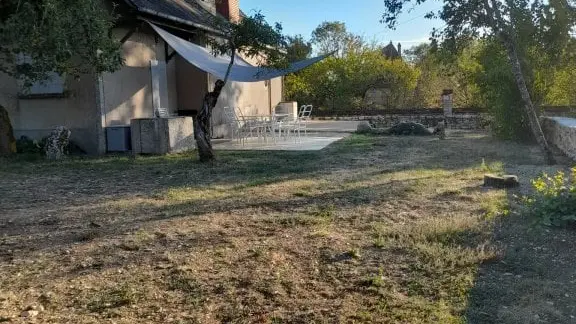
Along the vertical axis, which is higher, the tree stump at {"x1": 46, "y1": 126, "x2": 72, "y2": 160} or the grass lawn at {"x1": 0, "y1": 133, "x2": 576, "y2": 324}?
the tree stump at {"x1": 46, "y1": 126, "x2": 72, "y2": 160}

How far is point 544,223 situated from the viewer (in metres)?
4.89

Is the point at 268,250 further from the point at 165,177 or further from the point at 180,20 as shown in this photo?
the point at 180,20

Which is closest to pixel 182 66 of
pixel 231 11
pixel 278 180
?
pixel 231 11

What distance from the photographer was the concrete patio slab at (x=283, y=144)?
11805 millimetres

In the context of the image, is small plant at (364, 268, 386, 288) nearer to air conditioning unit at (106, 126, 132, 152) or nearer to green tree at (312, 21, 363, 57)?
air conditioning unit at (106, 126, 132, 152)

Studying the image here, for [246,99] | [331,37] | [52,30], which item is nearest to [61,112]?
[52,30]

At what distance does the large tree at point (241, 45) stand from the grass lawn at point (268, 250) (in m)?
1.33

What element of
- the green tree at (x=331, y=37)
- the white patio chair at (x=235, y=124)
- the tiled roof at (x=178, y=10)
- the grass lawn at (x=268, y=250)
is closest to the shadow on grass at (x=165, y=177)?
→ the grass lawn at (x=268, y=250)

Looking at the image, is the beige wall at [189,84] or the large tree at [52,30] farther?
the beige wall at [189,84]

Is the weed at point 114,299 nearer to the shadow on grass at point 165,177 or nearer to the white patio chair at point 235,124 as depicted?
the shadow on grass at point 165,177

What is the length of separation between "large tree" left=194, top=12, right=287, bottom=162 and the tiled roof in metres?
0.51

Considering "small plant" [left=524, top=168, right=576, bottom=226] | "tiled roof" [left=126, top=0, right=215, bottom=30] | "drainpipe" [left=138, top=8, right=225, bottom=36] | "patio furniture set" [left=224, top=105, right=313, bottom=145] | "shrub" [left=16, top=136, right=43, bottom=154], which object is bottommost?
"small plant" [left=524, top=168, right=576, bottom=226]

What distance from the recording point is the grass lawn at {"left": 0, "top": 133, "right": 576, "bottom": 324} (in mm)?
3246

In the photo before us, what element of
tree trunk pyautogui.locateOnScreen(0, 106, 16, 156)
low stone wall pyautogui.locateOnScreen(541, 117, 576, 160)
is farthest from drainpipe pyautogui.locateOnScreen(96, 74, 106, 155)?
low stone wall pyautogui.locateOnScreen(541, 117, 576, 160)
